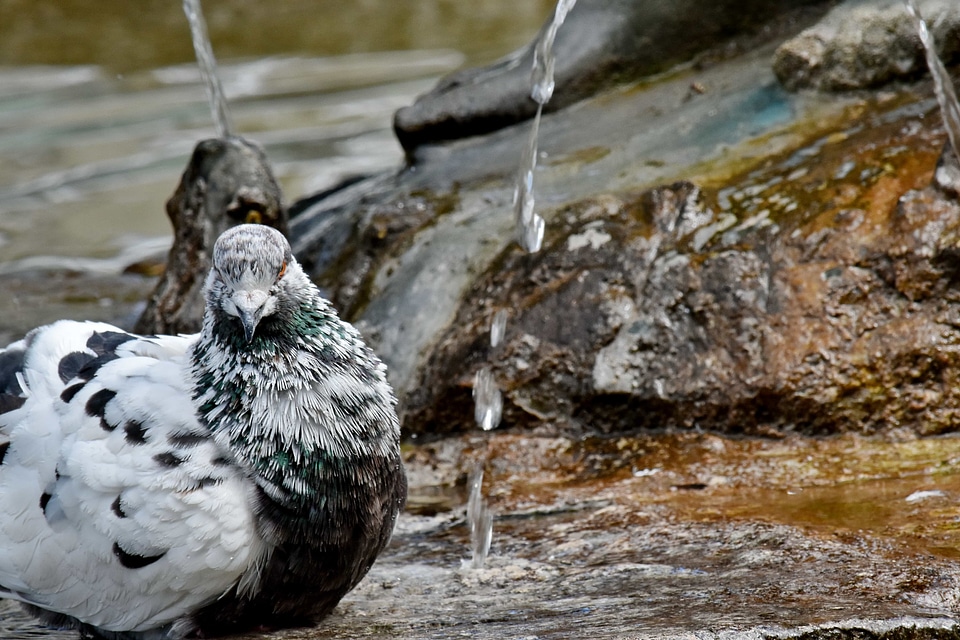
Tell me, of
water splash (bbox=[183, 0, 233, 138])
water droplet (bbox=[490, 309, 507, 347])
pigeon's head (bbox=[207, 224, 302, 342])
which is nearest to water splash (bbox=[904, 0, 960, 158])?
water droplet (bbox=[490, 309, 507, 347])

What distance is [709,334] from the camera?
4941mm

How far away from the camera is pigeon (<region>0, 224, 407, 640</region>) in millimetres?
3414

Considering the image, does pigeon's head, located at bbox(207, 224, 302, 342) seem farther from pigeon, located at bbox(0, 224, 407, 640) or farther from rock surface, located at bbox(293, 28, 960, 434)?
rock surface, located at bbox(293, 28, 960, 434)

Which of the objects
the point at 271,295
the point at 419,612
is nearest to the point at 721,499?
the point at 419,612

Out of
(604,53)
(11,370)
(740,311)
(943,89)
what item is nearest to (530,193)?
(740,311)

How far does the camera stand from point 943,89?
203 inches

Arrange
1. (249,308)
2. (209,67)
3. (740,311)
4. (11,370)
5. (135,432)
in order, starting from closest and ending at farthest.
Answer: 1. (249,308)
2. (135,432)
3. (11,370)
4. (740,311)
5. (209,67)

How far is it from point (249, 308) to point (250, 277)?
0.33 feet

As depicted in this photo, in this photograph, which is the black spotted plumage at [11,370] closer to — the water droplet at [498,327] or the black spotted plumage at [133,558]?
the black spotted plumage at [133,558]

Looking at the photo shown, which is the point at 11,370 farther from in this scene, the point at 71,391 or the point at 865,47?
the point at 865,47

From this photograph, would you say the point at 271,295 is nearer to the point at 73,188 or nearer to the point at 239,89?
the point at 73,188

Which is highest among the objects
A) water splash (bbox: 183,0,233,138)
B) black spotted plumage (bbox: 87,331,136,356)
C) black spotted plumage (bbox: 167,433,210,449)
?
water splash (bbox: 183,0,233,138)

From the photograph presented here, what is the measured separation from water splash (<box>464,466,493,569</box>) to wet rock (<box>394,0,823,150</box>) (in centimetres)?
223

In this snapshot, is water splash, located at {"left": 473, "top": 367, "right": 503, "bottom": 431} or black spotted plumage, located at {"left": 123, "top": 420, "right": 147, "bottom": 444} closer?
black spotted plumage, located at {"left": 123, "top": 420, "right": 147, "bottom": 444}
